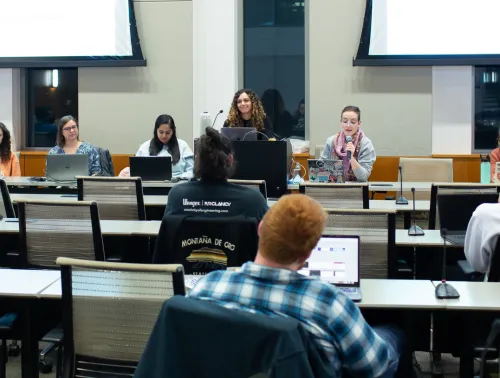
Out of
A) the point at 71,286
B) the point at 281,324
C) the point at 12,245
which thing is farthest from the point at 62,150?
the point at 281,324

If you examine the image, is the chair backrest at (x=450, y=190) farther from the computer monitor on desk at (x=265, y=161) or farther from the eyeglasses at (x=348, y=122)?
the eyeglasses at (x=348, y=122)

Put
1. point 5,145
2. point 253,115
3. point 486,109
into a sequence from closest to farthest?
1. point 253,115
2. point 5,145
3. point 486,109

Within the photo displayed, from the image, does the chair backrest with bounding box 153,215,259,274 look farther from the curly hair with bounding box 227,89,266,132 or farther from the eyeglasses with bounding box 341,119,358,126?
the curly hair with bounding box 227,89,266,132

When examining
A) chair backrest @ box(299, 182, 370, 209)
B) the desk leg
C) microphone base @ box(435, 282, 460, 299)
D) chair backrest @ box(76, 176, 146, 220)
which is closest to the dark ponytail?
the desk leg

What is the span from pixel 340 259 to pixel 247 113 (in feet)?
12.2

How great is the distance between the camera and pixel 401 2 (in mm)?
7531

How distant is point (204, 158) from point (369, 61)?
17.2 ft

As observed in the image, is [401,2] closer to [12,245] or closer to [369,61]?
[369,61]

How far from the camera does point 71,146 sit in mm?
6348

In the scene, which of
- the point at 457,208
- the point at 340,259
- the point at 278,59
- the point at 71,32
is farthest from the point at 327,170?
the point at 71,32

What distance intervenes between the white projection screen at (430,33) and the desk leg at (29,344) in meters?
5.90

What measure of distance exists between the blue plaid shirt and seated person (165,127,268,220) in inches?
46.1

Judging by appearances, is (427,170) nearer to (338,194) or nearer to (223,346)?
(338,194)

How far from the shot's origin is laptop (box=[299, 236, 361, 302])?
8.12 feet
